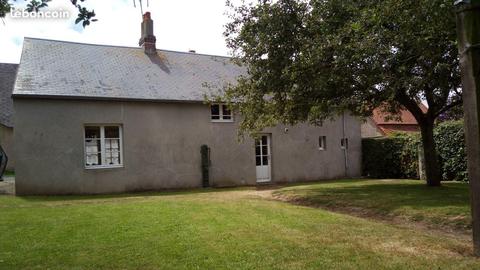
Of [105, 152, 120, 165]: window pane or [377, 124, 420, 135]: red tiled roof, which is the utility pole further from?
[377, 124, 420, 135]: red tiled roof

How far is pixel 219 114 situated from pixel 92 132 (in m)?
5.29

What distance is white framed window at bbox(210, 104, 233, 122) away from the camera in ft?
62.7

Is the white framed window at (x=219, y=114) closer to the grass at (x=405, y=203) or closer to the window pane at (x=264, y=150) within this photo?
the window pane at (x=264, y=150)

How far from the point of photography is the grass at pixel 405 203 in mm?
9023

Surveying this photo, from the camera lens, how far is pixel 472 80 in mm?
5664

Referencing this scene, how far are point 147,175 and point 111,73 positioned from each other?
4.36 m

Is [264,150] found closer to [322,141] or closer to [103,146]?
[322,141]

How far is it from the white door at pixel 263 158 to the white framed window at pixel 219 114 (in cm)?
192

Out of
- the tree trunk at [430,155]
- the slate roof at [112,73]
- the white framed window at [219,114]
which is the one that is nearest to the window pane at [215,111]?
the white framed window at [219,114]

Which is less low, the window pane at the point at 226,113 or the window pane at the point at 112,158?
the window pane at the point at 226,113

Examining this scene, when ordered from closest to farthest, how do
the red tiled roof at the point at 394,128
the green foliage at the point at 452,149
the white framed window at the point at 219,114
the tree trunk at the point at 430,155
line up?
the tree trunk at the point at 430,155 → the green foliage at the point at 452,149 → the white framed window at the point at 219,114 → the red tiled roof at the point at 394,128

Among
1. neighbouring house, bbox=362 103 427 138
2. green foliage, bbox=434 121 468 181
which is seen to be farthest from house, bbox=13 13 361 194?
neighbouring house, bbox=362 103 427 138

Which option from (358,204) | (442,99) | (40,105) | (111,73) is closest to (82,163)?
(40,105)

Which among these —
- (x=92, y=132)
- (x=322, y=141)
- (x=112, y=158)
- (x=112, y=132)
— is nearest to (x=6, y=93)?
(x=92, y=132)
